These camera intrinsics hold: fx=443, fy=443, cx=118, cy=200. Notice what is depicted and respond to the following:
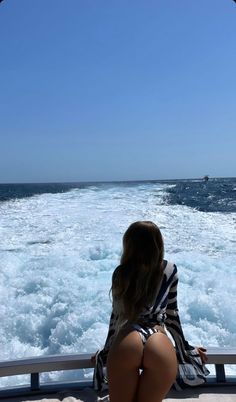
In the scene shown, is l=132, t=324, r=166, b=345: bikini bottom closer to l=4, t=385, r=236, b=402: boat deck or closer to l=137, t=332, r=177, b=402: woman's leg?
l=137, t=332, r=177, b=402: woman's leg

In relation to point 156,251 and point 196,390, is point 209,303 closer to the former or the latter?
point 196,390

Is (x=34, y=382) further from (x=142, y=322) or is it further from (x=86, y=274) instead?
(x=86, y=274)

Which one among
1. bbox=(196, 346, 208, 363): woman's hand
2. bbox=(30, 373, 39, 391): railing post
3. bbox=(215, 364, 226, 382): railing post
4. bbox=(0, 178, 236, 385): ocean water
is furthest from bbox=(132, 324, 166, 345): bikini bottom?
bbox=(0, 178, 236, 385): ocean water

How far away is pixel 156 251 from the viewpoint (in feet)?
5.27

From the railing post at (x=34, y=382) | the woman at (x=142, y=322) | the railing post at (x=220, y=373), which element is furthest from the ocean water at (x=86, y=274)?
the woman at (x=142, y=322)

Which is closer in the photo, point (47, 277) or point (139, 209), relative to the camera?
point (47, 277)

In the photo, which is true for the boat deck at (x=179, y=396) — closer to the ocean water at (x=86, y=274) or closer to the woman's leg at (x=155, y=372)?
the woman's leg at (x=155, y=372)

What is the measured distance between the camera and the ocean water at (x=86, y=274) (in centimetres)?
434

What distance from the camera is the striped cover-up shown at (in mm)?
1624

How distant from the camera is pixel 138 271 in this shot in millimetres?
1590

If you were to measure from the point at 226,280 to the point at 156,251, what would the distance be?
178 inches

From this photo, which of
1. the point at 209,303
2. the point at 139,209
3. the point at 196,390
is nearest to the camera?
the point at 196,390

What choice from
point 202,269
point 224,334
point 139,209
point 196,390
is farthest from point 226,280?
point 139,209

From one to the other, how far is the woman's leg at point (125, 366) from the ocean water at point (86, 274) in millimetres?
1904
